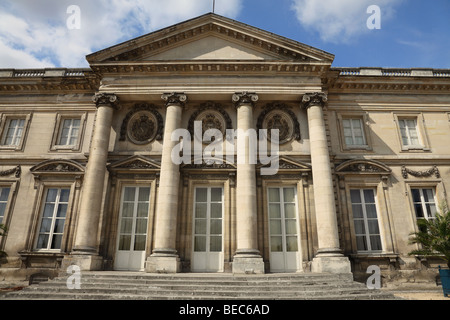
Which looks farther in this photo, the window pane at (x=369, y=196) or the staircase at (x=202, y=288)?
the window pane at (x=369, y=196)

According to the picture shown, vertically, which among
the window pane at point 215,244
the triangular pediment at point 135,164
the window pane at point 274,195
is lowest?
the window pane at point 215,244

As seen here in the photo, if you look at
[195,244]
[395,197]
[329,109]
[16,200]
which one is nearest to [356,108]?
[329,109]

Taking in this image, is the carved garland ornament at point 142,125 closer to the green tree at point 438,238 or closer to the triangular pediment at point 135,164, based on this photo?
the triangular pediment at point 135,164

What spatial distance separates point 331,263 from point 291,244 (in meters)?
1.93

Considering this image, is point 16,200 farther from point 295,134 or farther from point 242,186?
point 295,134

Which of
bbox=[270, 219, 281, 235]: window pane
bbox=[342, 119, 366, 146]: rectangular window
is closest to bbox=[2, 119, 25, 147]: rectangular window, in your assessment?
bbox=[270, 219, 281, 235]: window pane

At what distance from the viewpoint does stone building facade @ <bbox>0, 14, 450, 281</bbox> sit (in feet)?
41.2

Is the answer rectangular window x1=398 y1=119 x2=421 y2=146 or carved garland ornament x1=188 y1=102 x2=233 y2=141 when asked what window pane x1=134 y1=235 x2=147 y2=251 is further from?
rectangular window x1=398 y1=119 x2=421 y2=146

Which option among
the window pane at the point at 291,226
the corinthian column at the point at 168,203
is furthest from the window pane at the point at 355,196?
the corinthian column at the point at 168,203

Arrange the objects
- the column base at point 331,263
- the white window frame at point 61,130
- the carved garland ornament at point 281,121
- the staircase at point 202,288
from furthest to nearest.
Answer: the white window frame at point 61,130, the carved garland ornament at point 281,121, the column base at point 331,263, the staircase at point 202,288

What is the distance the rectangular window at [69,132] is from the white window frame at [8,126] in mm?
1749

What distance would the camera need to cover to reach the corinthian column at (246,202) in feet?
37.2
